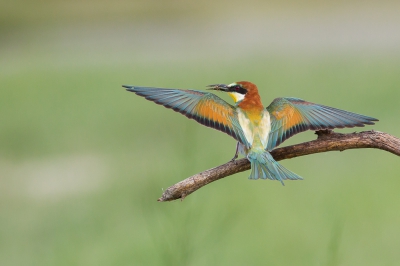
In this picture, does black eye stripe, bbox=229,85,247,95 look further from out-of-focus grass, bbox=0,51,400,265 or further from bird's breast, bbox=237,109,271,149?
out-of-focus grass, bbox=0,51,400,265

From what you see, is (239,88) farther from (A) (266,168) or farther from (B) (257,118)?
(A) (266,168)

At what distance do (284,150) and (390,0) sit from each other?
46.5ft

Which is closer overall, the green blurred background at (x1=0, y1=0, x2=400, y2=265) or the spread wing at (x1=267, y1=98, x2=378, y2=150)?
the spread wing at (x1=267, y1=98, x2=378, y2=150)

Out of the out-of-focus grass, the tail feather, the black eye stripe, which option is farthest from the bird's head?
the out-of-focus grass

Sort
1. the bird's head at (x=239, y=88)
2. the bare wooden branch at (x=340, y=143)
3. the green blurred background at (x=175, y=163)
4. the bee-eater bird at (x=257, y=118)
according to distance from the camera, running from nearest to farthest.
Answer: the bare wooden branch at (x=340, y=143)
the bee-eater bird at (x=257, y=118)
the bird's head at (x=239, y=88)
the green blurred background at (x=175, y=163)

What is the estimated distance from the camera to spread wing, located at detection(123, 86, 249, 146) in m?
1.55

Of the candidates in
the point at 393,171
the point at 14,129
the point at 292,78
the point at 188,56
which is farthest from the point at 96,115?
the point at 188,56

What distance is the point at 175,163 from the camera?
529 cm

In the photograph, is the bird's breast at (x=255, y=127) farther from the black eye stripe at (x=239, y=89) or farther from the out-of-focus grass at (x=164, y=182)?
the out-of-focus grass at (x=164, y=182)

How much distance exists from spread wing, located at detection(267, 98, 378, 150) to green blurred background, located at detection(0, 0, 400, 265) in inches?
9.0

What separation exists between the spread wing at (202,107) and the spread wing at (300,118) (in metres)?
0.07

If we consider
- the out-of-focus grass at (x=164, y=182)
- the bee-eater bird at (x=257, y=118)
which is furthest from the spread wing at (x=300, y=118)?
the out-of-focus grass at (x=164, y=182)

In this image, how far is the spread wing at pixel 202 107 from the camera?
5.08 ft

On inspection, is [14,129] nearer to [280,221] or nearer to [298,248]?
Answer: [280,221]
